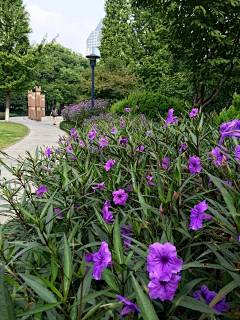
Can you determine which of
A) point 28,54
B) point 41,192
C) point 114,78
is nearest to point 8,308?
point 41,192

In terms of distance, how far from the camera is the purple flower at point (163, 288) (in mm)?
691

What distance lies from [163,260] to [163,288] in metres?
0.07

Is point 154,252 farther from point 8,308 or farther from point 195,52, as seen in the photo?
point 195,52

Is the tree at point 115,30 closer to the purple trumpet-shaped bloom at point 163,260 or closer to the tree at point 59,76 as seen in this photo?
the tree at point 59,76

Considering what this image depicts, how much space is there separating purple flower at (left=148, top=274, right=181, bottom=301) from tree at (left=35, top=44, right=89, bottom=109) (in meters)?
45.3

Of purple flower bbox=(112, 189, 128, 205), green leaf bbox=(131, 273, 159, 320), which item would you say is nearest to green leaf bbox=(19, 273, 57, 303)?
green leaf bbox=(131, 273, 159, 320)

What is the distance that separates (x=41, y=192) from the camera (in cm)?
171

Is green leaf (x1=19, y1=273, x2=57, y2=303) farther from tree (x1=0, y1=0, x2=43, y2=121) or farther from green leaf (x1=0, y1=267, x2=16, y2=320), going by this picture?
tree (x1=0, y1=0, x2=43, y2=121)

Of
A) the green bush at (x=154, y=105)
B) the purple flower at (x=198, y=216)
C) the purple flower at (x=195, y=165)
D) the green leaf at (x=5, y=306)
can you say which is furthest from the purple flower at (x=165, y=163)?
the green bush at (x=154, y=105)

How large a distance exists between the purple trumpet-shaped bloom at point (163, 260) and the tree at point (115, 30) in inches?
1196

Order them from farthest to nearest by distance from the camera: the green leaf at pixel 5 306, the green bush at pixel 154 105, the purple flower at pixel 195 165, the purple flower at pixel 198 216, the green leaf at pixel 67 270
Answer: the green bush at pixel 154 105 < the purple flower at pixel 195 165 < the purple flower at pixel 198 216 < the green leaf at pixel 67 270 < the green leaf at pixel 5 306

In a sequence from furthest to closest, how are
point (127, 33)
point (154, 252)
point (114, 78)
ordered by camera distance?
point (127, 33) → point (114, 78) → point (154, 252)

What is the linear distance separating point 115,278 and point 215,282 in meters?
0.35

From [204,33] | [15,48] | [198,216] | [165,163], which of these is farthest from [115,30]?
[198,216]
